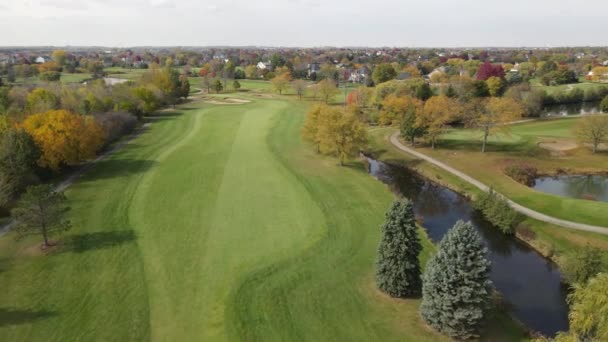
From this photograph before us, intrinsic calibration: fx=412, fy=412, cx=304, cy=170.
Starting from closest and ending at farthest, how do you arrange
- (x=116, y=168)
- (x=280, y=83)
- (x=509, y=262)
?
(x=509, y=262) < (x=116, y=168) < (x=280, y=83)

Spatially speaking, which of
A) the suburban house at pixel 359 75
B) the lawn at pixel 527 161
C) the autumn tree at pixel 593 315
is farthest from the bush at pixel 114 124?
the suburban house at pixel 359 75

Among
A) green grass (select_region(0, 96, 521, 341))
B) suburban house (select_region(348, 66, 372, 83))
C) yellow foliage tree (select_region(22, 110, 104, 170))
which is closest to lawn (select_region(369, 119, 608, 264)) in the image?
green grass (select_region(0, 96, 521, 341))

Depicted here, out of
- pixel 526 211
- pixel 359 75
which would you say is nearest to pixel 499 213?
pixel 526 211

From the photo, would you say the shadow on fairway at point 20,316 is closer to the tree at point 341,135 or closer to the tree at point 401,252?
the tree at point 401,252

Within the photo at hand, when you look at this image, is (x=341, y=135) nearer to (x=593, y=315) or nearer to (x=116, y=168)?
(x=116, y=168)

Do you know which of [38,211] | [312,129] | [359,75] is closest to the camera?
[38,211]

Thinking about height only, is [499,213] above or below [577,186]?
above

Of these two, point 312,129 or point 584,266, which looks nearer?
point 584,266

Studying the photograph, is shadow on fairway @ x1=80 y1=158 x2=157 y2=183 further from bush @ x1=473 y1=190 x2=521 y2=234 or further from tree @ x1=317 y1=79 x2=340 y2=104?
tree @ x1=317 y1=79 x2=340 y2=104
